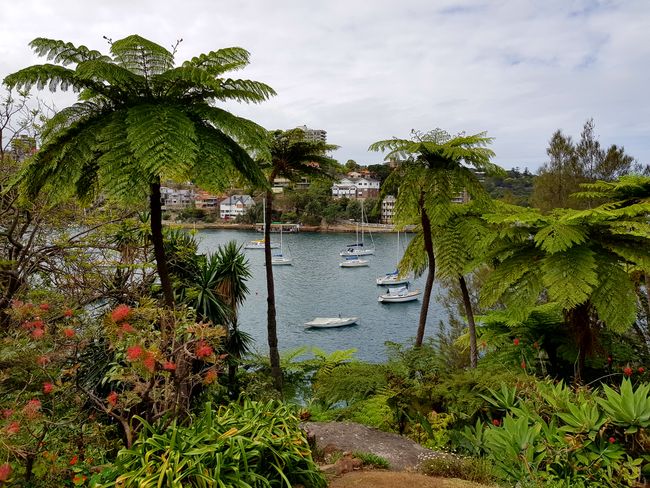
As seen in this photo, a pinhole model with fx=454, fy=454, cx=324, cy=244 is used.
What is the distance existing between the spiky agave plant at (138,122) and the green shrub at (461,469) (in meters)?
2.72

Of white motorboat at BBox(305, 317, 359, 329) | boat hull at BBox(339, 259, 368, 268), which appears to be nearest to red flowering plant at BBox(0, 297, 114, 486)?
white motorboat at BBox(305, 317, 359, 329)

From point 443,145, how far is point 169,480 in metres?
5.75

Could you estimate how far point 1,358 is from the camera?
393cm

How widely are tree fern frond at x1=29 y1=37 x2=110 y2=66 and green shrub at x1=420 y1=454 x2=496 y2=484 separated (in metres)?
4.20

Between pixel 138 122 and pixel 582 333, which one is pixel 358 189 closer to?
pixel 582 333

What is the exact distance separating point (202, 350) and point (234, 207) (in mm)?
71807

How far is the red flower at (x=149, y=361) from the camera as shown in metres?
2.84

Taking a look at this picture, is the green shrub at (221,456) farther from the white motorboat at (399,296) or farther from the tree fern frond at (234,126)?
the white motorboat at (399,296)

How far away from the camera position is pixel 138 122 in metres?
3.49

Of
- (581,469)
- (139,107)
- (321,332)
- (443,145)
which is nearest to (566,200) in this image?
(443,145)

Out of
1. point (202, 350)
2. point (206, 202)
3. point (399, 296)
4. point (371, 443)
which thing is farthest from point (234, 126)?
point (206, 202)

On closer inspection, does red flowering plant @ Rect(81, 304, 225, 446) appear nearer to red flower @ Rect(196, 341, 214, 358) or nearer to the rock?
red flower @ Rect(196, 341, 214, 358)

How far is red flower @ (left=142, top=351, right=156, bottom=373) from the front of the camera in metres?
2.84

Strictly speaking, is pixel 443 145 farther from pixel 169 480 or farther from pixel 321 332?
pixel 321 332
